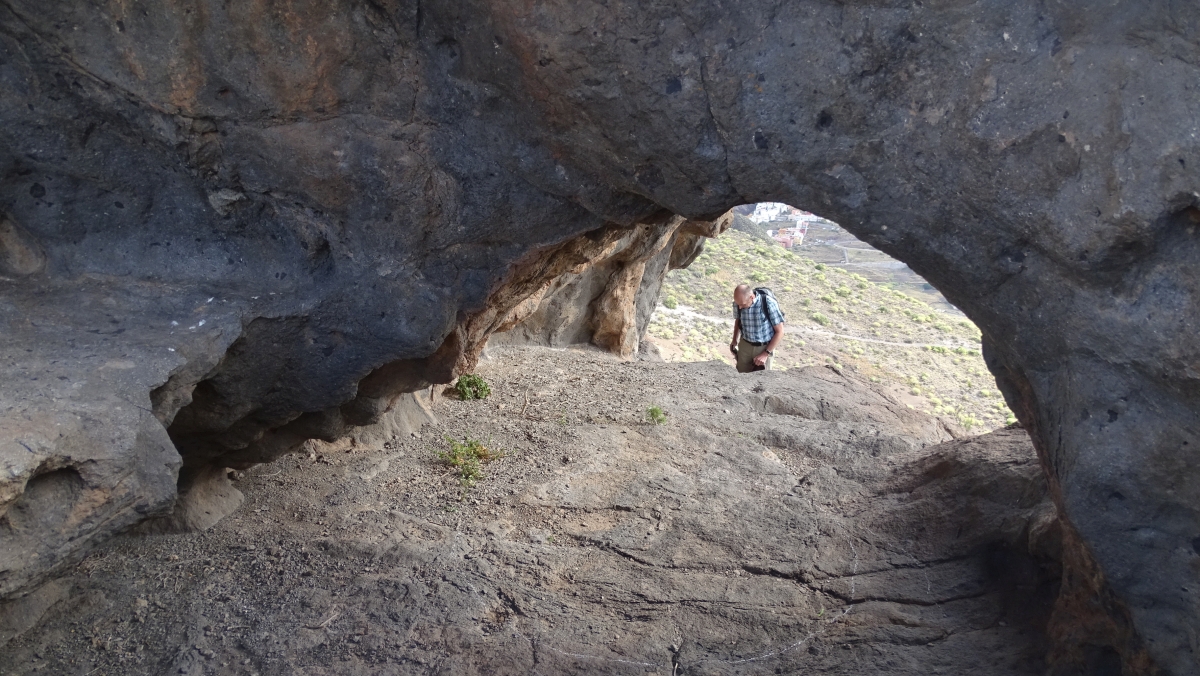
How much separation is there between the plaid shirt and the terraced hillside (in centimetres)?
434

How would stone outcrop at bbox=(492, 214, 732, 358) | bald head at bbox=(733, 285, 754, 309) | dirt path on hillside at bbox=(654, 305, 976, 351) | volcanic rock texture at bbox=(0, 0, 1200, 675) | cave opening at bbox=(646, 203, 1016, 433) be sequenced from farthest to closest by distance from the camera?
dirt path on hillside at bbox=(654, 305, 976, 351), cave opening at bbox=(646, 203, 1016, 433), bald head at bbox=(733, 285, 754, 309), stone outcrop at bbox=(492, 214, 732, 358), volcanic rock texture at bbox=(0, 0, 1200, 675)

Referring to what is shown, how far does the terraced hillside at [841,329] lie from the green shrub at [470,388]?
666 cm

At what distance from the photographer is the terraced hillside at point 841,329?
14.6 metres

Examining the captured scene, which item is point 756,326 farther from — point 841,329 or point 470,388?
point 841,329

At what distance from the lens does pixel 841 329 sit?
57.2ft

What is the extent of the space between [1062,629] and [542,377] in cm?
469

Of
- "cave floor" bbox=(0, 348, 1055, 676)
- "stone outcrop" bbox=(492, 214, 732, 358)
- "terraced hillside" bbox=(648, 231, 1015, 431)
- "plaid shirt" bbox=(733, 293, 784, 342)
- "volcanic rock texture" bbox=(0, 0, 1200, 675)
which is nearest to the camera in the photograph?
"volcanic rock texture" bbox=(0, 0, 1200, 675)

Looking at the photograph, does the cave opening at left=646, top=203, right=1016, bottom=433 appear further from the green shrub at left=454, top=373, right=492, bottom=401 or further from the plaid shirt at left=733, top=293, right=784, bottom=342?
the green shrub at left=454, top=373, right=492, bottom=401

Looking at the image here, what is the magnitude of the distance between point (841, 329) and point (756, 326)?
891 cm

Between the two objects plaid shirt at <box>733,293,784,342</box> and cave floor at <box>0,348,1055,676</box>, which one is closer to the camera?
cave floor at <box>0,348,1055,676</box>

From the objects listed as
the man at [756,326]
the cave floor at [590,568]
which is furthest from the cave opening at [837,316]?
the cave floor at [590,568]

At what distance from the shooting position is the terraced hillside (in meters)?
14.6

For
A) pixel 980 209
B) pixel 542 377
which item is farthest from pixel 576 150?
pixel 542 377

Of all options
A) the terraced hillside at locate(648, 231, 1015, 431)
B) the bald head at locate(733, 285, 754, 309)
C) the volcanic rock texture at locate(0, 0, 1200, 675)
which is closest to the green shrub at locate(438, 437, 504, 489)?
the volcanic rock texture at locate(0, 0, 1200, 675)
